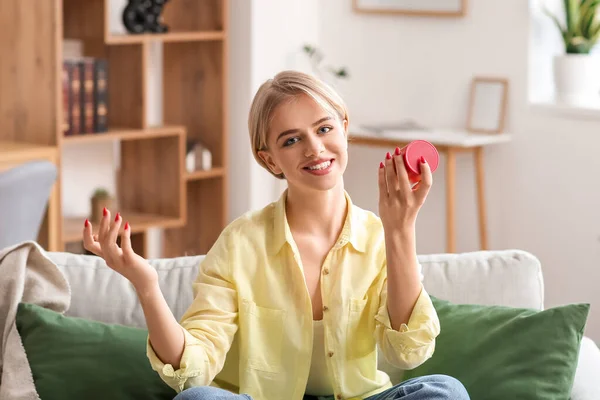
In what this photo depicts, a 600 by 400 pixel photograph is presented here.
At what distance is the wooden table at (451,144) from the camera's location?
4309 millimetres

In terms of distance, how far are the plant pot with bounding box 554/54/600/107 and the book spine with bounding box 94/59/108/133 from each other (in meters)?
1.76

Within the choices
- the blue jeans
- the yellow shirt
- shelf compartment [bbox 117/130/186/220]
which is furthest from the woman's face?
shelf compartment [bbox 117/130/186/220]

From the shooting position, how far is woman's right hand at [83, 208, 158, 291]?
5.68ft

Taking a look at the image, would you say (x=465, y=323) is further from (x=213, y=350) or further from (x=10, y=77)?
(x=10, y=77)

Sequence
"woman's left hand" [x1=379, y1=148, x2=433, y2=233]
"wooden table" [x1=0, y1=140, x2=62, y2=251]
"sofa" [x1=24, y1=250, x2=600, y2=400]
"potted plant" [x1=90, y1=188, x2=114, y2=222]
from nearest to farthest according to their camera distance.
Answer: "woman's left hand" [x1=379, y1=148, x2=433, y2=233] < "sofa" [x1=24, y1=250, x2=600, y2=400] < "wooden table" [x1=0, y1=140, x2=62, y2=251] < "potted plant" [x1=90, y1=188, x2=114, y2=222]

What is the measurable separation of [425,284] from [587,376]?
39 centimetres

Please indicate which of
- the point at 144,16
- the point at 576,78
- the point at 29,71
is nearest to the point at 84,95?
the point at 29,71

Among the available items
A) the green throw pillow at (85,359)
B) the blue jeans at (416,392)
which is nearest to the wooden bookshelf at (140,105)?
the green throw pillow at (85,359)

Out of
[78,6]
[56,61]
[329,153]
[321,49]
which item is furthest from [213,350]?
[321,49]

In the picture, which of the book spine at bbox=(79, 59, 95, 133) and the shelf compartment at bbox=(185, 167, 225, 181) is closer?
the book spine at bbox=(79, 59, 95, 133)

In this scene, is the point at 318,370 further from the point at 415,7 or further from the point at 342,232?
the point at 415,7

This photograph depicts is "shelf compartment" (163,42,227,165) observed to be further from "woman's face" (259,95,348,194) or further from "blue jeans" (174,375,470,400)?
"blue jeans" (174,375,470,400)

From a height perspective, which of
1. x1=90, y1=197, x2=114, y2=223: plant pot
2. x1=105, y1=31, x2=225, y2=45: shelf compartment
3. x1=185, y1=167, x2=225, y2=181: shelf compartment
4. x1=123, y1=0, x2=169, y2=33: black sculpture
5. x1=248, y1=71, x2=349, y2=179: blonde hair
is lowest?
x1=90, y1=197, x2=114, y2=223: plant pot

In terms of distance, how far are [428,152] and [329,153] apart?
0.71 ft
